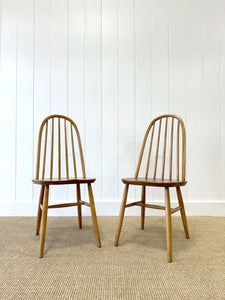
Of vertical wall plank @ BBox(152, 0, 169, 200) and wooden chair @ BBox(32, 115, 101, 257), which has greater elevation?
vertical wall plank @ BBox(152, 0, 169, 200)

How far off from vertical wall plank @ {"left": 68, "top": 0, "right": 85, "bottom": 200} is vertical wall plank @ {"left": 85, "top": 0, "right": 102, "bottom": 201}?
0.04 meters

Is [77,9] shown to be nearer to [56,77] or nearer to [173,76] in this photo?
[56,77]

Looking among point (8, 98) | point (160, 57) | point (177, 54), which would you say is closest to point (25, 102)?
point (8, 98)

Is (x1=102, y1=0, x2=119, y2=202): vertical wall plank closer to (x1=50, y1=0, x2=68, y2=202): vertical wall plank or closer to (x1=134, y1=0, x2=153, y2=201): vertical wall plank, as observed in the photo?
(x1=134, y1=0, x2=153, y2=201): vertical wall plank

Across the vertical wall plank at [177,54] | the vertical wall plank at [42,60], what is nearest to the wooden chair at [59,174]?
the vertical wall plank at [42,60]

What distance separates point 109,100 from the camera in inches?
81.0

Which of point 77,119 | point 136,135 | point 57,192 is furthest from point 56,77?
point 57,192

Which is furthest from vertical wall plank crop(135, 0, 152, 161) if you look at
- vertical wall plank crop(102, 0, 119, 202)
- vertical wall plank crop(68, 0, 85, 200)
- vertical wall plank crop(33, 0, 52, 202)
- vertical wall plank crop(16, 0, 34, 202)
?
vertical wall plank crop(16, 0, 34, 202)

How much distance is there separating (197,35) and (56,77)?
1262 millimetres

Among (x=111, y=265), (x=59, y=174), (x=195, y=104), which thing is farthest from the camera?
(x=195, y=104)

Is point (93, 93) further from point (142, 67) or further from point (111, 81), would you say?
point (142, 67)

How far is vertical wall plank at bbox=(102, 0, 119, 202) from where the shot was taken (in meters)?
2.03

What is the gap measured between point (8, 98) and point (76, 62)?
66 centimetres

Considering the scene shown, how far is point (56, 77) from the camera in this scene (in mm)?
2066
